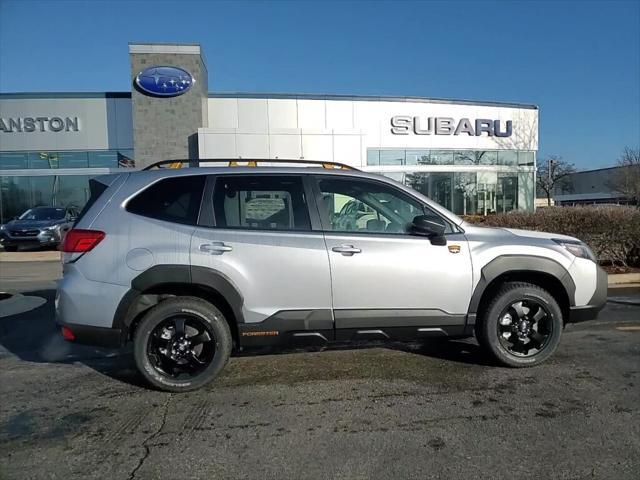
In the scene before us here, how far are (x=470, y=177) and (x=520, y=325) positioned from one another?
28.4m

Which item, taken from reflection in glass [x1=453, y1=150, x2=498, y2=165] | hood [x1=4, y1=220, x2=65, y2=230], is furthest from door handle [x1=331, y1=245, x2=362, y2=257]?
reflection in glass [x1=453, y1=150, x2=498, y2=165]

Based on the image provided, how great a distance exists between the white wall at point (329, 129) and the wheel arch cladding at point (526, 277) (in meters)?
21.3

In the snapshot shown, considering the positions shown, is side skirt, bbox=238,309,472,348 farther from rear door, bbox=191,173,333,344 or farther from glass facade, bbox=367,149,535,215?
glass facade, bbox=367,149,535,215

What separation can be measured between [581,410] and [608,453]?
67cm

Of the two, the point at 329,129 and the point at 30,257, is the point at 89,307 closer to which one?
the point at 30,257

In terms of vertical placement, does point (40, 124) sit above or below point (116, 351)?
above

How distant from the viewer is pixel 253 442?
3.29 metres

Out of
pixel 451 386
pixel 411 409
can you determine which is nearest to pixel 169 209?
pixel 411 409

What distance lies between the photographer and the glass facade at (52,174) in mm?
27000

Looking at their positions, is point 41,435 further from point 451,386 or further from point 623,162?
point 623,162

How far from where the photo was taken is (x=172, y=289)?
415 centimetres

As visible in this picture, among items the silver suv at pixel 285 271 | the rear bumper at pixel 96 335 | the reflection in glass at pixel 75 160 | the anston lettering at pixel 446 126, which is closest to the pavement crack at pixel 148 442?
the silver suv at pixel 285 271

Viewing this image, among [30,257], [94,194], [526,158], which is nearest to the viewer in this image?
[94,194]

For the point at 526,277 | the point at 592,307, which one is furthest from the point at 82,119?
the point at 592,307
